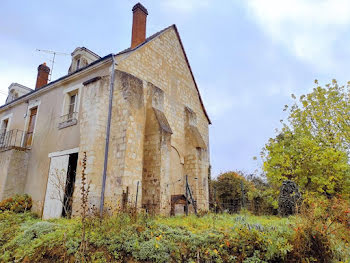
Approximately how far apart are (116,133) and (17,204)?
580 cm

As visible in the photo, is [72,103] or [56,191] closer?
[56,191]

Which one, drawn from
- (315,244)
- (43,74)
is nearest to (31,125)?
(43,74)

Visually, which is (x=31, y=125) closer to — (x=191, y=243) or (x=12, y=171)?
(x=12, y=171)

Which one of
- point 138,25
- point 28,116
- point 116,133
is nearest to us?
point 116,133

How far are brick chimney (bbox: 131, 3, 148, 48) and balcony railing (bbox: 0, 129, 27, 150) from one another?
25.5 feet

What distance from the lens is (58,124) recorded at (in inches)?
461

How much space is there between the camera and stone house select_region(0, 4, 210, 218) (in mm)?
9195

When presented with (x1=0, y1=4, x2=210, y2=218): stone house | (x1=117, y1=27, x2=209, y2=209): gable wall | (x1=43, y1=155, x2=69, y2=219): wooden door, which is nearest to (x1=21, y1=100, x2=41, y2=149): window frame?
(x1=0, y1=4, x2=210, y2=218): stone house

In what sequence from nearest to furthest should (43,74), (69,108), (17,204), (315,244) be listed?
(315,244)
(17,204)
(69,108)
(43,74)

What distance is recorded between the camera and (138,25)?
12.3 m

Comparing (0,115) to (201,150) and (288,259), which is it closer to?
(201,150)

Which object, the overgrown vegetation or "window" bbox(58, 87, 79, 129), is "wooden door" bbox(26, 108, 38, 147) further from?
the overgrown vegetation

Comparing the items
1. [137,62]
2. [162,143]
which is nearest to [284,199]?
[162,143]

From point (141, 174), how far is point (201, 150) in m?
4.28
